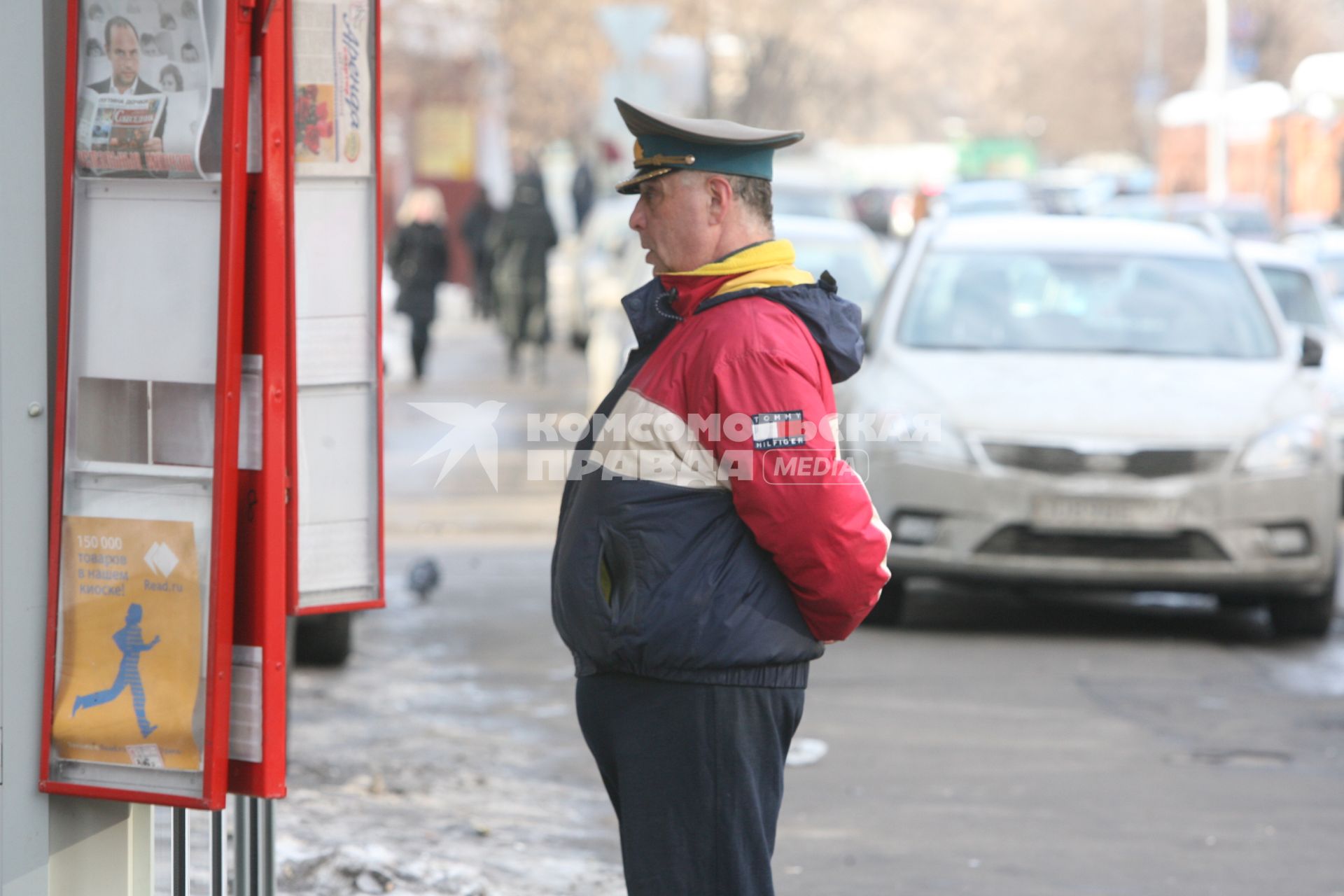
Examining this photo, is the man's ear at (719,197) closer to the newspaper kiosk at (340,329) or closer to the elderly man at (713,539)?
the elderly man at (713,539)

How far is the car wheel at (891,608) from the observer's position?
8789mm

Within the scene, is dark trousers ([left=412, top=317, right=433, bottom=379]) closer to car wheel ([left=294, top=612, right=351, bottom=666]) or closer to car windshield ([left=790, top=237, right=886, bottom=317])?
car windshield ([left=790, top=237, right=886, bottom=317])

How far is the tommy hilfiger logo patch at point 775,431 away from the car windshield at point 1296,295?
11.3m

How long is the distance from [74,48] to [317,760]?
3536mm

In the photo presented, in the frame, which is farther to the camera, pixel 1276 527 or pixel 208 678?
pixel 1276 527

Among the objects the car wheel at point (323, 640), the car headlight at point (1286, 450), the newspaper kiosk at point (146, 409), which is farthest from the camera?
the car headlight at point (1286, 450)

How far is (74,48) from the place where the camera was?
3.36 metres

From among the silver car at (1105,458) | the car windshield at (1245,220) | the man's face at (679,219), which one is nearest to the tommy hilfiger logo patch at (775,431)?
the man's face at (679,219)

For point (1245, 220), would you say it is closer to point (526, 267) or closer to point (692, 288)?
point (526, 267)

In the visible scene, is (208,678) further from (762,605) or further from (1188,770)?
(1188,770)

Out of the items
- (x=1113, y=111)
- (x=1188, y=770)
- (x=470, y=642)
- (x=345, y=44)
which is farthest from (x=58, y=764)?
(x=1113, y=111)

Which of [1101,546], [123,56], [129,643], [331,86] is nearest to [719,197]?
[331,86]

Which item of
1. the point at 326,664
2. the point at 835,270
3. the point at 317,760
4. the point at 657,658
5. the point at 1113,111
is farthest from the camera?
the point at 1113,111

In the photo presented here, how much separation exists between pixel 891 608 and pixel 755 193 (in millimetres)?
5585
